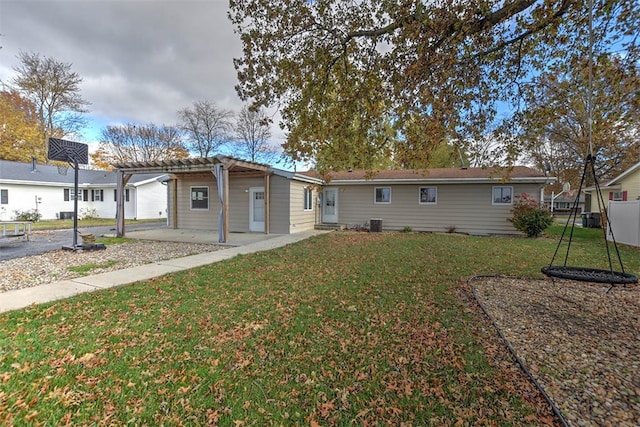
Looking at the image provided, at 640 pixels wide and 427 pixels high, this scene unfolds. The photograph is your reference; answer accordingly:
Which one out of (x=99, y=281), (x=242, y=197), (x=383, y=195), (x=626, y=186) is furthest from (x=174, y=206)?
(x=626, y=186)

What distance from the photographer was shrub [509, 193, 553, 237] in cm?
1184

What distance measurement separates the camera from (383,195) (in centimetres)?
1531

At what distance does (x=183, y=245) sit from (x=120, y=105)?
18.4 meters

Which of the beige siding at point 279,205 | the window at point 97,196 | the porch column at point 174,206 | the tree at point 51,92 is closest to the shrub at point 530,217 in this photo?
the beige siding at point 279,205

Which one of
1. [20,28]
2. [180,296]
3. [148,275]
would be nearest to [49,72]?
[20,28]

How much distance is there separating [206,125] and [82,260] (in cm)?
2454

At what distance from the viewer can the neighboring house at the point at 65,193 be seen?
17781 mm

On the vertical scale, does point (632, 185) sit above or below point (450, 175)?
below

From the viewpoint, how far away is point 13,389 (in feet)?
7.39

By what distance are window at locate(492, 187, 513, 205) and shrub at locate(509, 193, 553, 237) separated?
2.50 feet

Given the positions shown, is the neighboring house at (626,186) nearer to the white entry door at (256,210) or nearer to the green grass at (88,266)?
the white entry door at (256,210)

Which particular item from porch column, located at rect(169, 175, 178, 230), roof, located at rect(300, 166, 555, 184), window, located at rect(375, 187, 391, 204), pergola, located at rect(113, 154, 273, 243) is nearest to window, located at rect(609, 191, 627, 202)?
roof, located at rect(300, 166, 555, 184)

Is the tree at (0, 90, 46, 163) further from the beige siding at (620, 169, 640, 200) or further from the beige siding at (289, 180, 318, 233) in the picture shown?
the beige siding at (620, 169, 640, 200)

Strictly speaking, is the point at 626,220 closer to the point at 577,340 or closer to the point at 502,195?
the point at 502,195
